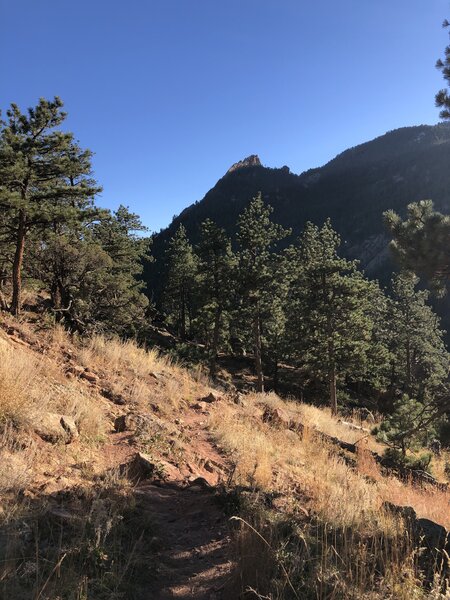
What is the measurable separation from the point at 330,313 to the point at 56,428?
20461mm

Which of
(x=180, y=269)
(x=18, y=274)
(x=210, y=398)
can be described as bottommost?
(x=210, y=398)

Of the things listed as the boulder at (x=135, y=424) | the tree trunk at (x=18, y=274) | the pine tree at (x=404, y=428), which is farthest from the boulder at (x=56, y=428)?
the tree trunk at (x=18, y=274)

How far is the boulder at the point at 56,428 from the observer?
178 inches

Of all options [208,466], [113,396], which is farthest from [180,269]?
[208,466]

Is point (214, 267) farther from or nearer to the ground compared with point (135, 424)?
farther from the ground

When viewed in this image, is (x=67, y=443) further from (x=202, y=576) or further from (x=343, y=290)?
(x=343, y=290)

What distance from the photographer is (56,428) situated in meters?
4.66

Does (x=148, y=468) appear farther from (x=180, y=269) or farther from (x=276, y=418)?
(x=180, y=269)

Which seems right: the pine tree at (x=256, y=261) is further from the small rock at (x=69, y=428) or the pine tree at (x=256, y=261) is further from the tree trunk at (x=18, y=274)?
the small rock at (x=69, y=428)

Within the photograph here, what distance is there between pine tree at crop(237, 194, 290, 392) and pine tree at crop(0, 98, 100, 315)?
41.1 ft

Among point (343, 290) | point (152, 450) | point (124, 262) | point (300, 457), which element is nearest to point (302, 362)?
point (343, 290)

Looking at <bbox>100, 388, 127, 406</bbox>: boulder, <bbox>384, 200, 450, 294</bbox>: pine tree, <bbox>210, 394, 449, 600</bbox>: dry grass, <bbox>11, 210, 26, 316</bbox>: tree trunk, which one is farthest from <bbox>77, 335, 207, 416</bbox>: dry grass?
<bbox>384, 200, 450, 294</bbox>: pine tree

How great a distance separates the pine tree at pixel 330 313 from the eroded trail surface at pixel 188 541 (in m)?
19.7

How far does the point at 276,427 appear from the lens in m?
8.80
